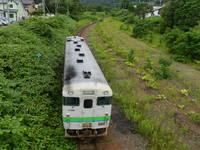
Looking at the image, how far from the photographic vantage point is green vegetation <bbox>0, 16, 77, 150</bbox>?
21.4ft

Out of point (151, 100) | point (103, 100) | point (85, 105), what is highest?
point (103, 100)

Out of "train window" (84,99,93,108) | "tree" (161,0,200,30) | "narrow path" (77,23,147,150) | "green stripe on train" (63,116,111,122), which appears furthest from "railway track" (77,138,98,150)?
"tree" (161,0,200,30)

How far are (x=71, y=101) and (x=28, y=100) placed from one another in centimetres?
318

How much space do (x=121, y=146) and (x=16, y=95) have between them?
5408 millimetres

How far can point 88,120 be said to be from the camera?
7.59 metres

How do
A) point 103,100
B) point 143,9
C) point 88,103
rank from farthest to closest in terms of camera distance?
point 143,9
point 103,100
point 88,103

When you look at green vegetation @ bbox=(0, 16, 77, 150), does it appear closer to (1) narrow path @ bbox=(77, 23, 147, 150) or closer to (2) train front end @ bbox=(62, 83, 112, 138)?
(2) train front end @ bbox=(62, 83, 112, 138)

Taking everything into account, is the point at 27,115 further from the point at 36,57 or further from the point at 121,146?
the point at 36,57

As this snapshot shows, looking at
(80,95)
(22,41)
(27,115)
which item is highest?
(22,41)

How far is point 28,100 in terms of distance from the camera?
9242mm

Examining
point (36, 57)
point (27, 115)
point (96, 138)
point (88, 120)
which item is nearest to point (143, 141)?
point (96, 138)

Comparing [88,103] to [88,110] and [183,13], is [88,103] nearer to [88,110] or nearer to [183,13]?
[88,110]

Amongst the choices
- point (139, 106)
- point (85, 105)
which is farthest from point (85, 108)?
point (139, 106)

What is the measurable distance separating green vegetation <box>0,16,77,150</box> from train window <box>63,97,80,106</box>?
1.65m
